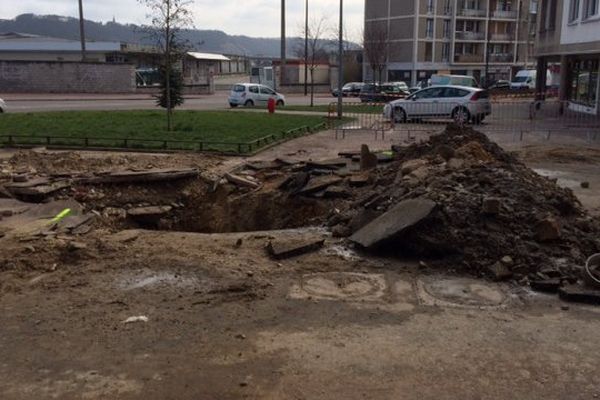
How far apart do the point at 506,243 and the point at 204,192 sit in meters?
6.55

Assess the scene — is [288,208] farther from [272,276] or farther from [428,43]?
[428,43]

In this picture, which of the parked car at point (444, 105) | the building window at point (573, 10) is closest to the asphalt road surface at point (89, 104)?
the parked car at point (444, 105)

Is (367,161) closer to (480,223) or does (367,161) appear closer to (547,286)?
(480,223)

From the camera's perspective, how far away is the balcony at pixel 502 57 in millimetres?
91250

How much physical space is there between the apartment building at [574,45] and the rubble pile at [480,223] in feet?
61.5

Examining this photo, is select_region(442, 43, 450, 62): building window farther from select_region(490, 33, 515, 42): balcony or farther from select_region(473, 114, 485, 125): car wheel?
select_region(473, 114, 485, 125): car wheel

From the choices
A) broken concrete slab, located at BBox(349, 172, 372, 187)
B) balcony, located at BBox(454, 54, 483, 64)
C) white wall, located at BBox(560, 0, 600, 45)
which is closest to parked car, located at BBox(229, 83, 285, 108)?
white wall, located at BBox(560, 0, 600, 45)

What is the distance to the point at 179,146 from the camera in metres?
17.4

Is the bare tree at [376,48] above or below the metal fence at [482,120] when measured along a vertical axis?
above

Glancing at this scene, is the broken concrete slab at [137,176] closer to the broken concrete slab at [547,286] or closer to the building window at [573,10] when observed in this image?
the broken concrete slab at [547,286]

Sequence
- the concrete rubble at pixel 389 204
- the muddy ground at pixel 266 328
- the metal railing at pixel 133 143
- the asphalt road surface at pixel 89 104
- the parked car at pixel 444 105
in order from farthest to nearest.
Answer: the asphalt road surface at pixel 89 104 < the parked car at pixel 444 105 < the metal railing at pixel 133 143 < the concrete rubble at pixel 389 204 < the muddy ground at pixel 266 328

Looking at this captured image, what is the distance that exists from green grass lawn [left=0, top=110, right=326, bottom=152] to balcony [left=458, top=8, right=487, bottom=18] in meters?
68.4

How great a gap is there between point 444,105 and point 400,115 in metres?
1.86

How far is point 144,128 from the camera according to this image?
2192 centimetres
